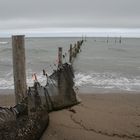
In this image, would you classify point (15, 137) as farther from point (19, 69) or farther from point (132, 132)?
point (132, 132)

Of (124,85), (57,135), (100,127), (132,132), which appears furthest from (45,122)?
(124,85)

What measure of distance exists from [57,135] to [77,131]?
1.58 ft

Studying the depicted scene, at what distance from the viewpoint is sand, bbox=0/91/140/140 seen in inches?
259

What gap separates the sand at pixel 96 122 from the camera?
658 cm

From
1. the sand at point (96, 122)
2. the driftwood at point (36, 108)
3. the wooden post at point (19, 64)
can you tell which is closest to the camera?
the driftwood at point (36, 108)

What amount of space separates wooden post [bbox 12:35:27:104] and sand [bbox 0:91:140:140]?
0.99 m

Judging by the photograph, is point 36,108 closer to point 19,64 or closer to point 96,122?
point 19,64

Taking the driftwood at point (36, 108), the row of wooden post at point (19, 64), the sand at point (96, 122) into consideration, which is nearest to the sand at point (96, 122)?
the sand at point (96, 122)

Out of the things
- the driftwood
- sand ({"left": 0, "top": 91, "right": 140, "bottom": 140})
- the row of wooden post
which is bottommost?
sand ({"left": 0, "top": 91, "right": 140, "bottom": 140})

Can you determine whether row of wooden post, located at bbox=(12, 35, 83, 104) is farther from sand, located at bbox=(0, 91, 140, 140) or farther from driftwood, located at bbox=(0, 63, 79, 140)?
sand, located at bbox=(0, 91, 140, 140)

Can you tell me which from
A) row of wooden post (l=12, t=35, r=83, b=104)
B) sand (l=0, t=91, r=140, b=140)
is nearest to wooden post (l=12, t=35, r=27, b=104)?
row of wooden post (l=12, t=35, r=83, b=104)

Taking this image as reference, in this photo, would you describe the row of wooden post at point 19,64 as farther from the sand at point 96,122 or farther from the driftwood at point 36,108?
the sand at point 96,122

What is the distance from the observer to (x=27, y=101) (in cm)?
688

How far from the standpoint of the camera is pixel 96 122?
7492 mm
